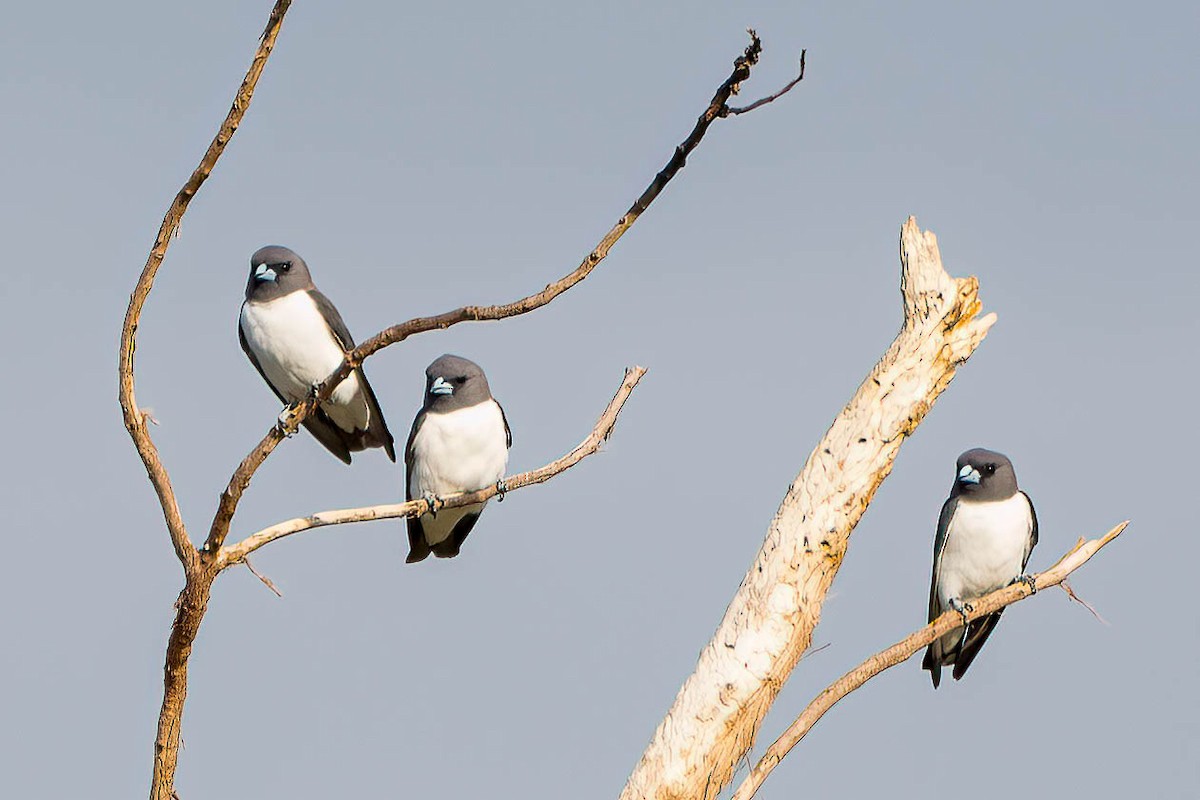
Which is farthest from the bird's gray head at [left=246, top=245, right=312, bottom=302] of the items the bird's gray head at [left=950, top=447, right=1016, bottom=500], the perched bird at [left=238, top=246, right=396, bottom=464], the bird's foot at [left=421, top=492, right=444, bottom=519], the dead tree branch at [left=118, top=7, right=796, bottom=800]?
the bird's gray head at [left=950, top=447, right=1016, bottom=500]

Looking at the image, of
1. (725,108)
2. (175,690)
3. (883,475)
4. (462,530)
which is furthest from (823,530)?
(462,530)

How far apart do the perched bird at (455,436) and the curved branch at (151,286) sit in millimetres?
3468

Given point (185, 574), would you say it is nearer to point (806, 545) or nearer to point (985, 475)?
point (806, 545)

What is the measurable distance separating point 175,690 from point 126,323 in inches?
65.3

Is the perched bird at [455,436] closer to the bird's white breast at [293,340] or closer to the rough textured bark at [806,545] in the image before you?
the bird's white breast at [293,340]

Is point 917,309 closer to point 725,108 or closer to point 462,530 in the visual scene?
point 725,108

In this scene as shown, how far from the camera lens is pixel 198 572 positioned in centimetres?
682

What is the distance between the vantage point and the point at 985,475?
10.7 metres

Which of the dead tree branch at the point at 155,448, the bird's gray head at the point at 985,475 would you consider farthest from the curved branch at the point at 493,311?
the bird's gray head at the point at 985,475

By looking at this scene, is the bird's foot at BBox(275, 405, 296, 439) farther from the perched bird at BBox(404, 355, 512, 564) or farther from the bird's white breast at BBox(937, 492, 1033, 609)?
the bird's white breast at BBox(937, 492, 1033, 609)

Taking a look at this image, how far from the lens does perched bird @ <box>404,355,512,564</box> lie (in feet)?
33.9

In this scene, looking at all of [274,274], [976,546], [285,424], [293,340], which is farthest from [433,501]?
[976,546]

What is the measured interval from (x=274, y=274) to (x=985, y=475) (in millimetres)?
5181

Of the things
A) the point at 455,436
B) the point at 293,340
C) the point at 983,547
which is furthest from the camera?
the point at 983,547
